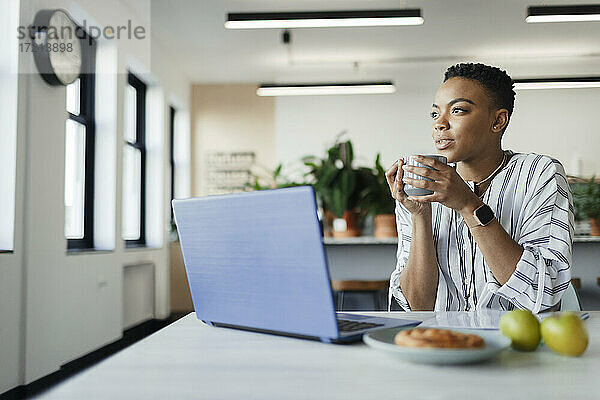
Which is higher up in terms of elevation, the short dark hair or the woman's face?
the short dark hair

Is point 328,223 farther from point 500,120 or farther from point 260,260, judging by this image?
point 260,260

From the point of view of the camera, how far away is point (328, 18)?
4125mm

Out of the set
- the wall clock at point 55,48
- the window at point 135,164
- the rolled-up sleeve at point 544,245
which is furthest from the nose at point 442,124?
the window at point 135,164

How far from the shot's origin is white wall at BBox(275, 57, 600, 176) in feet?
22.4

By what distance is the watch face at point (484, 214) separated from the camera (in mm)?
1283

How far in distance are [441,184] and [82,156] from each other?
12.3ft

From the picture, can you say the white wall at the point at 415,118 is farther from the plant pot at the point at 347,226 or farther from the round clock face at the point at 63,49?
the round clock face at the point at 63,49

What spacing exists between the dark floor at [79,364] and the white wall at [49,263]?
2.0 inches

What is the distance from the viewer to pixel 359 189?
14.2 feet

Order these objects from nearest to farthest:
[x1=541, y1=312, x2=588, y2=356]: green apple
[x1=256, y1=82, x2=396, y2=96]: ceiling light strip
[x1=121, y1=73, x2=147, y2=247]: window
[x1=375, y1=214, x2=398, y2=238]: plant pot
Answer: [x1=541, y1=312, x2=588, y2=356]: green apple → [x1=375, y1=214, x2=398, y2=238]: plant pot → [x1=121, y1=73, x2=147, y2=247]: window → [x1=256, y1=82, x2=396, y2=96]: ceiling light strip

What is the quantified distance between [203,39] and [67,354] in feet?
11.2

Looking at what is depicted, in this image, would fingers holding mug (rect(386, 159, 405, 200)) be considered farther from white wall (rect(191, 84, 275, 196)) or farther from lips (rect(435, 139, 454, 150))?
white wall (rect(191, 84, 275, 196))

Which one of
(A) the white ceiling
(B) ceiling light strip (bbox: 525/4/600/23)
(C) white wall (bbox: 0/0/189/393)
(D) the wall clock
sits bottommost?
(C) white wall (bbox: 0/0/189/393)

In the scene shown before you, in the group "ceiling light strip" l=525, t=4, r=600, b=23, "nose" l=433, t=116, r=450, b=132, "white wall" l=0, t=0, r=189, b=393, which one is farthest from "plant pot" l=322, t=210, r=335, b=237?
"nose" l=433, t=116, r=450, b=132
